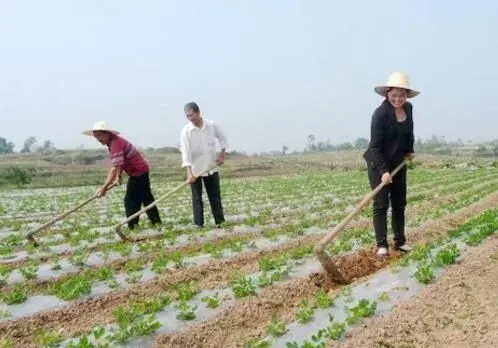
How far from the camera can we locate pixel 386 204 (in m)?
5.88

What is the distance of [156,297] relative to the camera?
4652 millimetres

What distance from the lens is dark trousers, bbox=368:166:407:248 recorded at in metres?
5.88

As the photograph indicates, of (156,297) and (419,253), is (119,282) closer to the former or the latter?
(156,297)

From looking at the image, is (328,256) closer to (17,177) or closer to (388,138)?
(388,138)

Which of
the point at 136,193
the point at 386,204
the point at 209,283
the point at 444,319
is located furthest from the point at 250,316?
the point at 136,193

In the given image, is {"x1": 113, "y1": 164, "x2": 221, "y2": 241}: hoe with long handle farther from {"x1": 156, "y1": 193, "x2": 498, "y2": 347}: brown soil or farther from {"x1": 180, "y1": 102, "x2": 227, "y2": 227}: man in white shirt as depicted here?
{"x1": 156, "y1": 193, "x2": 498, "y2": 347}: brown soil

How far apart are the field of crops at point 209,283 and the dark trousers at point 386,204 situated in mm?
254

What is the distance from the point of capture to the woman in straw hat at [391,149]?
565 centimetres

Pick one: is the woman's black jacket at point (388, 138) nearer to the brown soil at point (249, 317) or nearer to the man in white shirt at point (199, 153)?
the brown soil at point (249, 317)

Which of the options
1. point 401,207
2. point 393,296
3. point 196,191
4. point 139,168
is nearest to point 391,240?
point 401,207

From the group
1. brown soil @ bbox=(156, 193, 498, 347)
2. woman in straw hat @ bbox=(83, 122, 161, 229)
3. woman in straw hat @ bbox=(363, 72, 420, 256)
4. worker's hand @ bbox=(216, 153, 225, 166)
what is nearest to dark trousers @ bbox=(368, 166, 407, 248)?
woman in straw hat @ bbox=(363, 72, 420, 256)

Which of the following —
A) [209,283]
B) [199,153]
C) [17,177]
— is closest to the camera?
[209,283]

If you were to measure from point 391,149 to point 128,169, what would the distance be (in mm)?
4320

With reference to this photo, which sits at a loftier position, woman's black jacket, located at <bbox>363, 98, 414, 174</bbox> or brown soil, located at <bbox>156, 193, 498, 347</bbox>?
woman's black jacket, located at <bbox>363, 98, 414, 174</bbox>
